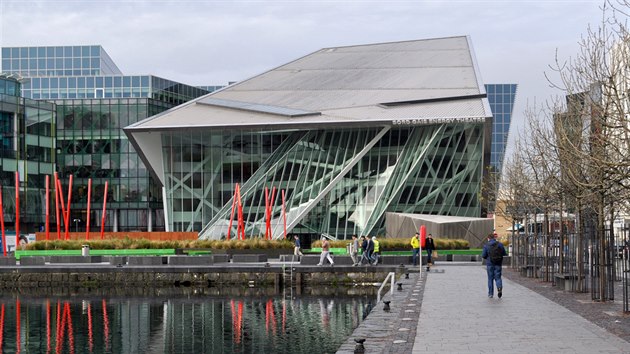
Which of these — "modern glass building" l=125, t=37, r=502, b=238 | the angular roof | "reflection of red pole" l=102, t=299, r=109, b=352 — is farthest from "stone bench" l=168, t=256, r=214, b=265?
the angular roof

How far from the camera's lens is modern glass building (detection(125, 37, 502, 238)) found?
2832 inches

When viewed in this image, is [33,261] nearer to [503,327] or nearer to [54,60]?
[503,327]

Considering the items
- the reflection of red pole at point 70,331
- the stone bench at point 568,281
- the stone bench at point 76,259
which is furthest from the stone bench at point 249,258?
the stone bench at point 568,281

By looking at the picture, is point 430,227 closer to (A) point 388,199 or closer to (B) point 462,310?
(A) point 388,199

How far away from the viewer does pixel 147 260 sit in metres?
51.1

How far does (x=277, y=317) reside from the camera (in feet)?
109

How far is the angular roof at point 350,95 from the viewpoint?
232 ft

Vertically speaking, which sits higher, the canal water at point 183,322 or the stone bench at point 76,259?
the stone bench at point 76,259

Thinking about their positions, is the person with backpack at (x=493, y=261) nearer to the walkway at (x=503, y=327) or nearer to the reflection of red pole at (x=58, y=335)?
the walkway at (x=503, y=327)

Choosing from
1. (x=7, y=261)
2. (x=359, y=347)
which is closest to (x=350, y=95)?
(x=7, y=261)

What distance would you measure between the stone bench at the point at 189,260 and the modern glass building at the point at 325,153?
55.4 feet

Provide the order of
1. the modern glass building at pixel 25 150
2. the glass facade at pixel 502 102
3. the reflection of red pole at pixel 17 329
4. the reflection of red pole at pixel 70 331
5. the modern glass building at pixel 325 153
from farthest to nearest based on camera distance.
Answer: the glass facade at pixel 502 102 < the modern glass building at pixel 25 150 < the modern glass building at pixel 325 153 < the reflection of red pole at pixel 17 329 < the reflection of red pole at pixel 70 331

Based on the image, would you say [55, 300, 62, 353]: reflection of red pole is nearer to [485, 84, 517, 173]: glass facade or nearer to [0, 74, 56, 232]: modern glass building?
[0, 74, 56, 232]: modern glass building

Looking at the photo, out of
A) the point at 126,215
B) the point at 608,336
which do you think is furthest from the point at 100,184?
the point at 608,336
